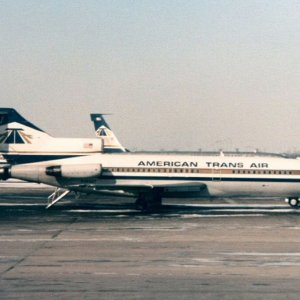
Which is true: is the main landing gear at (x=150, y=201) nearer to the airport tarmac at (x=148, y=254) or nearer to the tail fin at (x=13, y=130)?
the airport tarmac at (x=148, y=254)

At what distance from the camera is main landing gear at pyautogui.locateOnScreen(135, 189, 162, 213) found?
2920cm

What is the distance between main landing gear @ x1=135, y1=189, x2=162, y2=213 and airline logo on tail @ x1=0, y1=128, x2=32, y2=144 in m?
8.14

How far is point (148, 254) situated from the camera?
16609 millimetres

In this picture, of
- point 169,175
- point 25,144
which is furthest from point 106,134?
point 169,175

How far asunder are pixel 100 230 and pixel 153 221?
3.83 meters

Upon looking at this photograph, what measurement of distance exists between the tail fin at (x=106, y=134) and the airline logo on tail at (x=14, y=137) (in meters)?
30.1

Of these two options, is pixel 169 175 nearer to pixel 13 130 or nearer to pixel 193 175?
pixel 193 175

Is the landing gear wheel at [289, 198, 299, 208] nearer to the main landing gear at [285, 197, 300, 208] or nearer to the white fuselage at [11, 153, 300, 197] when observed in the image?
the main landing gear at [285, 197, 300, 208]

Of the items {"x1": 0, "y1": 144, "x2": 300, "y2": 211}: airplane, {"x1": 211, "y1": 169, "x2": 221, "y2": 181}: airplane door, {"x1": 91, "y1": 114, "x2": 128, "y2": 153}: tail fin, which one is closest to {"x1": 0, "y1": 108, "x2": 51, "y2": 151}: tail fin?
{"x1": 0, "y1": 144, "x2": 300, "y2": 211}: airplane

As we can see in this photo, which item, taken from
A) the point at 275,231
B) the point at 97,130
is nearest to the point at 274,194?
the point at 275,231

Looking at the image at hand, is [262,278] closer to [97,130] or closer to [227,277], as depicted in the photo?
[227,277]

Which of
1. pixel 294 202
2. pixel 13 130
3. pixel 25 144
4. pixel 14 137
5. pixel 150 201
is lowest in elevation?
pixel 294 202

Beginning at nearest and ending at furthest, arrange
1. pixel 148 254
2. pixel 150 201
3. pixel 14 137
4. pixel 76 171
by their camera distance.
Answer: pixel 148 254, pixel 150 201, pixel 76 171, pixel 14 137

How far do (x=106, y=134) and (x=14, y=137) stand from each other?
3245 cm
